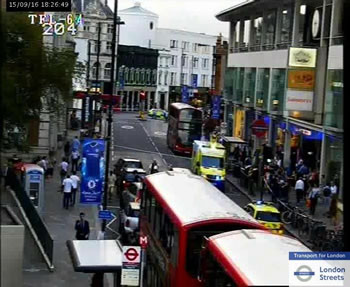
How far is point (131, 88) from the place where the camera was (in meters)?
110

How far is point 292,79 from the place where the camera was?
41.6m

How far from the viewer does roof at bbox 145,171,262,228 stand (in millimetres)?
13758

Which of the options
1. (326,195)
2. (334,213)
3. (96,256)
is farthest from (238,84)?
(96,256)

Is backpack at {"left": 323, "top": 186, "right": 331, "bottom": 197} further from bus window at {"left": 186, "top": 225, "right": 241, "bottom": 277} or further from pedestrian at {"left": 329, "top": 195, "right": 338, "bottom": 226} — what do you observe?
bus window at {"left": 186, "top": 225, "right": 241, "bottom": 277}

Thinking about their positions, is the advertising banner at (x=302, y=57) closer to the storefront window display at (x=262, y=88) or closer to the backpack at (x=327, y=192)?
the backpack at (x=327, y=192)

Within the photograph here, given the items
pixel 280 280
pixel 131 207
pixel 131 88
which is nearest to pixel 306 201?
pixel 131 207

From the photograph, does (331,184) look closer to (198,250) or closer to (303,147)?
(303,147)

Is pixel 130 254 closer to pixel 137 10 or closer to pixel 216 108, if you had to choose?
pixel 216 108

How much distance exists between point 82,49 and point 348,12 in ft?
219

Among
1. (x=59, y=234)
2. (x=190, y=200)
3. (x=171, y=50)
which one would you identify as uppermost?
(x=171, y=50)

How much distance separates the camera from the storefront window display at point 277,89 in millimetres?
48019

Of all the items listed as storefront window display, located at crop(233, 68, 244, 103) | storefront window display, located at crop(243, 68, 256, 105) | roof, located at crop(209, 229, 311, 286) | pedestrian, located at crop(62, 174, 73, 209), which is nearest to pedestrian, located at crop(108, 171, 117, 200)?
pedestrian, located at crop(62, 174, 73, 209)

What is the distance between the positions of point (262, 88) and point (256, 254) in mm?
44029

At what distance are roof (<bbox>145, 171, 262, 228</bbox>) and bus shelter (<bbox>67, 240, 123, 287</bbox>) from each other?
131cm
